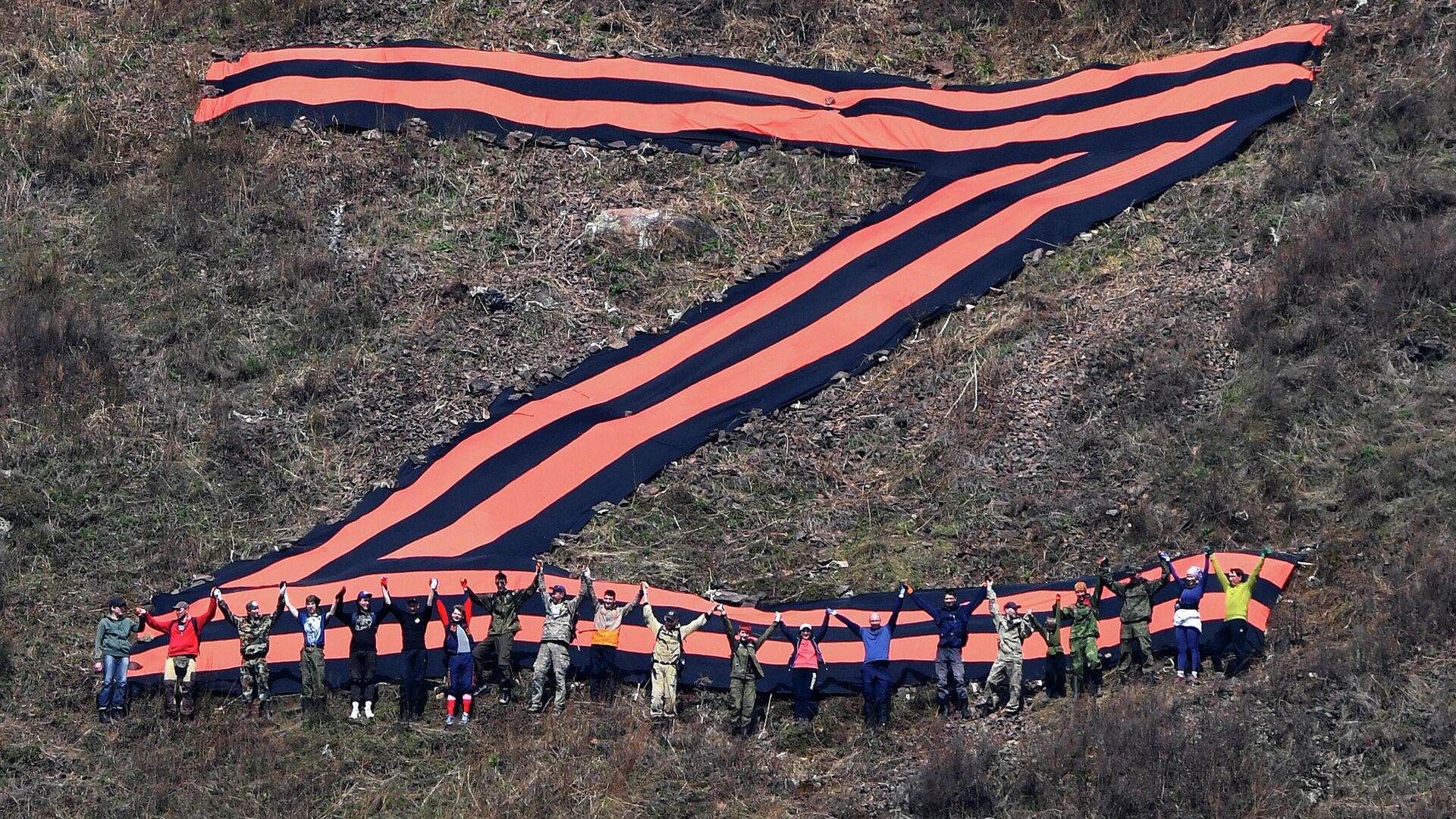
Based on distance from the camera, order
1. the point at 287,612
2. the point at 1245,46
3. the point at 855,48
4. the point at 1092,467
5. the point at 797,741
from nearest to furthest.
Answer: the point at 797,741, the point at 287,612, the point at 1092,467, the point at 1245,46, the point at 855,48

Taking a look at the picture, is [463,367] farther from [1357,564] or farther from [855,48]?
[1357,564]

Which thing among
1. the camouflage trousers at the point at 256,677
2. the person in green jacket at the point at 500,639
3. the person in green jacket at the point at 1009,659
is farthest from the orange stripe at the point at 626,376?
the person in green jacket at the point at 1009,659

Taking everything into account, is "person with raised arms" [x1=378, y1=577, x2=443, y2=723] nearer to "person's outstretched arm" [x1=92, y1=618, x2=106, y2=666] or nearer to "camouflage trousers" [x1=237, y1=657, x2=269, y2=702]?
"camouflage trousers" [x1=237, y1=657, x2=269, y2=702]

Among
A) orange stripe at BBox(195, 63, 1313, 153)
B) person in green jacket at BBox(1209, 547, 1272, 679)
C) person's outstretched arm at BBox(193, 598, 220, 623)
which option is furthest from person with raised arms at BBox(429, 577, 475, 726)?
orange stripe at BBox(195, 63, 1313, 153)

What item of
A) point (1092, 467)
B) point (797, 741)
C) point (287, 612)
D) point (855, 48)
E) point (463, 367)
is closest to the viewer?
point (797, 741)

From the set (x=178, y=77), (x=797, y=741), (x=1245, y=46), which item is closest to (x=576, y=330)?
(x=797, y=741)

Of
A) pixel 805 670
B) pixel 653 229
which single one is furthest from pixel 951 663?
pixel 653 229
